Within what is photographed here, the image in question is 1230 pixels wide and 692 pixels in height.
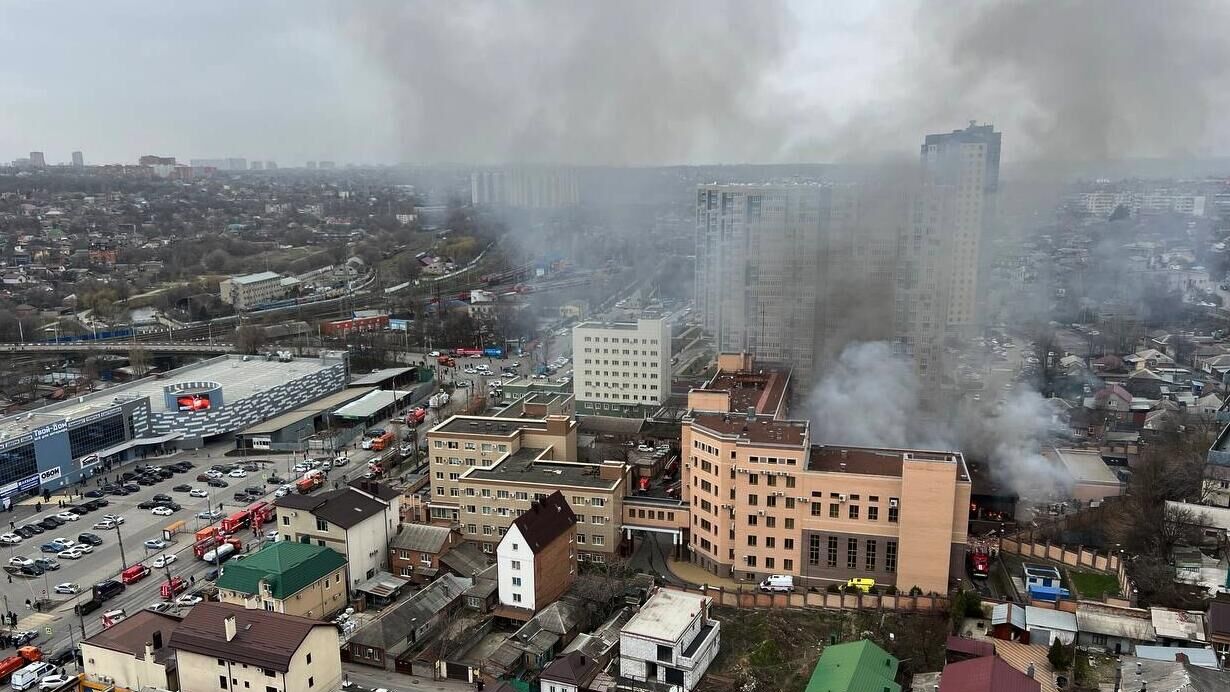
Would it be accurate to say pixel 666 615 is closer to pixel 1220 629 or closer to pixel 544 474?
pixel 544 474

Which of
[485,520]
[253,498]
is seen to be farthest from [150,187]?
[485,520]

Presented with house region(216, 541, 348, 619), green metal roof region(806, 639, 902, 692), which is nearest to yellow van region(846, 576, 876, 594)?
green metal roof region(806, 639, 902, 692)

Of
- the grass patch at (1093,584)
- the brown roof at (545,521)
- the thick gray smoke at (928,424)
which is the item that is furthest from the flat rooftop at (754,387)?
the grass patch at (1093,584)

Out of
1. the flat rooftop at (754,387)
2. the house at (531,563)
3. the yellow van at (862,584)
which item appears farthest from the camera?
the flat rooftop at (754,387)

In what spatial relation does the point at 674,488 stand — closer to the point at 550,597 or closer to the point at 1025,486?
the point at 550,597

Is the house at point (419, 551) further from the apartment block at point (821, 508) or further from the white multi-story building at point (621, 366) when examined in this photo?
the white multi-story building at point (621, 366)

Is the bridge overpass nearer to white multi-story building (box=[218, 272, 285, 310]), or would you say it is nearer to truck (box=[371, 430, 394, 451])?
white multi-story building (box=[218, 272, 285, 310])

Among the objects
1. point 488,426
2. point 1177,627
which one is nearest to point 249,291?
A: point 488,426
